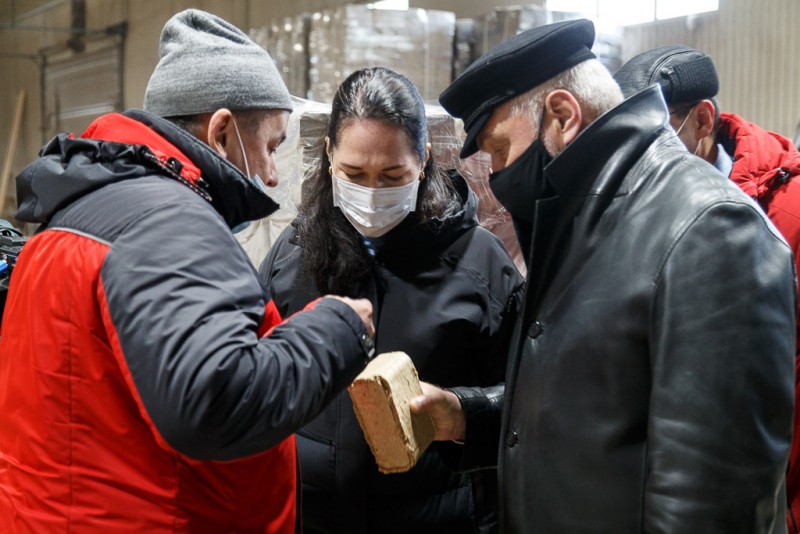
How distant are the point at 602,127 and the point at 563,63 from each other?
167mm

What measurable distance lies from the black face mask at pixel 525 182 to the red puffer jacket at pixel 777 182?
866 millimetres

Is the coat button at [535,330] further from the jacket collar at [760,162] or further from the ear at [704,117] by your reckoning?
the ear at [704,117]

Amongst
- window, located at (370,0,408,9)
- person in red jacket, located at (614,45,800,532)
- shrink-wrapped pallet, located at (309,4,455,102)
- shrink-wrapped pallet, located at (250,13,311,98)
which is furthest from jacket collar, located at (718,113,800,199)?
window, located at (370,0,408,9)

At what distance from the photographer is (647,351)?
116cm

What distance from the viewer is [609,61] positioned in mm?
4203

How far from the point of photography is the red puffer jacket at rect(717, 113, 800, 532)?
76.6 inches

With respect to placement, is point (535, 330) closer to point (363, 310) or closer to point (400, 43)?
point (363, 310)

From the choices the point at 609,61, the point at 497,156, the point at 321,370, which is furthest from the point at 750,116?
the point at 321,370

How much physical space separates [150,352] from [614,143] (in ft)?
2.44

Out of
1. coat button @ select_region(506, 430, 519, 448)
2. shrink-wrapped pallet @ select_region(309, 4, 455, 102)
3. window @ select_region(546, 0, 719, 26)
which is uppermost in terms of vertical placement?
window @ select_region(546, 0, 719, 26)

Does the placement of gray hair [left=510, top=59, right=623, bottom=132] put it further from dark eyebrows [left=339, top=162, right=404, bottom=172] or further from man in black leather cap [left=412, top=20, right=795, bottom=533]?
dark eyebrows [left=339, top=162, right=404, bottom=172]

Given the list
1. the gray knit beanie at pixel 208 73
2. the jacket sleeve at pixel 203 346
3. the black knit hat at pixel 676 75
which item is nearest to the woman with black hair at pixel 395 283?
the gray knit beanie at pixel 208 73

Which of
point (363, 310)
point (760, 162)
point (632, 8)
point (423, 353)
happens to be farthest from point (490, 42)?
point (363, 310)

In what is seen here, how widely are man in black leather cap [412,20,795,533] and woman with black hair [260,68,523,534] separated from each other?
336 mm
